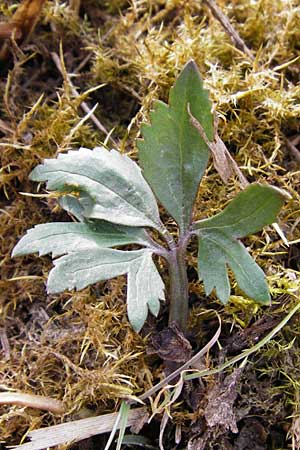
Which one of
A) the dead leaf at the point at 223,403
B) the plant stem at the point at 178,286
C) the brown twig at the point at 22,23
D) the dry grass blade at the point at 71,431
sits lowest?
the dry grass blade at the point at 71,431

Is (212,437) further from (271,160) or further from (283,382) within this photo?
(271,160)

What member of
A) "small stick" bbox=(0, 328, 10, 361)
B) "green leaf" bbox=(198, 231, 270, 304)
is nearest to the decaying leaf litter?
"small stick" bbox=(0, 328, 10, 361)

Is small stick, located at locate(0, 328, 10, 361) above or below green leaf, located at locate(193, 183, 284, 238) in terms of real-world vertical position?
below

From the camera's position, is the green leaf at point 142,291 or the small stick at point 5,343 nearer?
the green leaf at point 142,291

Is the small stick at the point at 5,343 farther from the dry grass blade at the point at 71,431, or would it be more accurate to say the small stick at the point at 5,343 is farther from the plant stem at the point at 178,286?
the plant stem at the point at 178,286

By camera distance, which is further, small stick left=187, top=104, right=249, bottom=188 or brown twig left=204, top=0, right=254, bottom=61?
brown twig left=204, top=0, right=254, bottom=61

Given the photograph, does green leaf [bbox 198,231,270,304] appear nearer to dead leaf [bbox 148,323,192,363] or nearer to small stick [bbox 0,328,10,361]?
dead leaf [bbox 148,323,192,363]

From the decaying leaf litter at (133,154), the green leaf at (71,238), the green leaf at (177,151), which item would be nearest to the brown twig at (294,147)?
the decaying leaf litter at (133,154)
